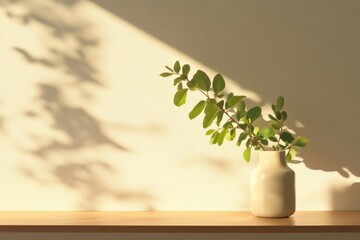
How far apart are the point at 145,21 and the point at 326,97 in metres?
0.75

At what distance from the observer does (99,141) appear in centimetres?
199

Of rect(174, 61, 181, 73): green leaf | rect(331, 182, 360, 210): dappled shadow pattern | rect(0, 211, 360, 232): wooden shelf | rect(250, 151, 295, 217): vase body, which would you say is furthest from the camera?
rect(331, 182, 360, 210): dappled shadow pattern

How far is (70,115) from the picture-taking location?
2006mm

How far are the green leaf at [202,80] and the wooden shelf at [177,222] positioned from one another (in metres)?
0.45

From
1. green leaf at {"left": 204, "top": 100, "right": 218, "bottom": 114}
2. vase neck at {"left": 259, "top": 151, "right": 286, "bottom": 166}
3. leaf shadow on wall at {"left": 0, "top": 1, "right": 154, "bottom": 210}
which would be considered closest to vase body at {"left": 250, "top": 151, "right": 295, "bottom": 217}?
vase neck at {"left": 259, "top": 151, "right": 286, "bottom": 166}

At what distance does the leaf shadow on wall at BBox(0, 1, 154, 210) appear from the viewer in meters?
1.98

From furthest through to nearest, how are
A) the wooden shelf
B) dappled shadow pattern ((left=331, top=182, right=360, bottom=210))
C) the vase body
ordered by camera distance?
dappled shadow pattern ((left=331, top=182, right=360, bottom=210)) → the vase body → the wooden shelf

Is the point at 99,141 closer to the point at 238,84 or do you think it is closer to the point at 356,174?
the point at 238,84

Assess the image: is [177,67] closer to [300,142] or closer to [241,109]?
[241,109]

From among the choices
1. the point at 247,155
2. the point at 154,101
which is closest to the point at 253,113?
the point at 247,155

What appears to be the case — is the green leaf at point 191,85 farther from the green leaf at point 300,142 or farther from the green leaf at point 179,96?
the green leaf at point 300,142

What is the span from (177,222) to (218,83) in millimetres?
511

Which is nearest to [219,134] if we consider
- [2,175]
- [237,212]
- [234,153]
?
[234,153]

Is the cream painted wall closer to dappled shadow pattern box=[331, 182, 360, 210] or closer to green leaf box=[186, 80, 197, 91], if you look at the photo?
dappled shadow pattern box=[331, 182, 360, 210]
